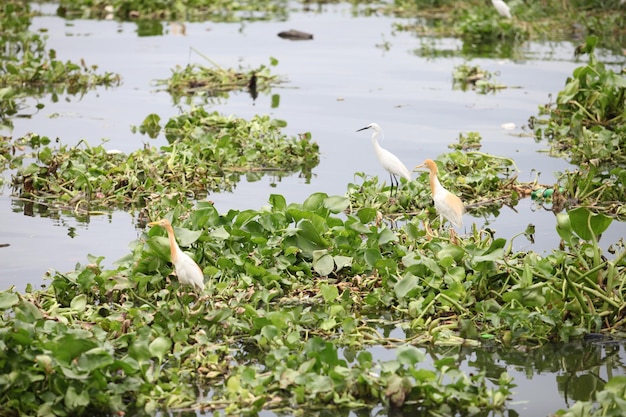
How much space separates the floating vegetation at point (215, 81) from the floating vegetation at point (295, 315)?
5437 millimetres

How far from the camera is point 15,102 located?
33.6ft

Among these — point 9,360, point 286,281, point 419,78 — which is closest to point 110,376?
point 9,360

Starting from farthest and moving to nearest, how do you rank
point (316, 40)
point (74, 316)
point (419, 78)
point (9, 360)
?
1. point (316, 40)
2. point (419, 78)
3. point (74, 316)
4. point (9, 360)

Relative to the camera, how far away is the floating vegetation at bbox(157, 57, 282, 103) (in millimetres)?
11148

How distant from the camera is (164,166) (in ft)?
24.2

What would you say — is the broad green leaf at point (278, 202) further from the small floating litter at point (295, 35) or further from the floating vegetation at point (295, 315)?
the small floating litter at point (295, 35)

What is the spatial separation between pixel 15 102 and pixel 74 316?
5.98m

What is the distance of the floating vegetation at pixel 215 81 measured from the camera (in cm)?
1115

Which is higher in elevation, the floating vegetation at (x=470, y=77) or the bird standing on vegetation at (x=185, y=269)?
the floating vegetation at (x=470, y=77)

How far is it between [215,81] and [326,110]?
1668 mm

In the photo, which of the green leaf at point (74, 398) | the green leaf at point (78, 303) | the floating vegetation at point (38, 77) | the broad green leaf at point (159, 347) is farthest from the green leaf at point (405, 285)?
the floating vegetation at point (38, 77)

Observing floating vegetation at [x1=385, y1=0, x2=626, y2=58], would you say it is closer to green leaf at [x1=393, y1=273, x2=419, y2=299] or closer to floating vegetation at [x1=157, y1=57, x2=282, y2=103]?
floating vegetation at [x1=157, y1=57, x2=282, y2=103]

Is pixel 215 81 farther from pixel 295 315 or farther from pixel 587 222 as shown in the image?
pixel 587 222

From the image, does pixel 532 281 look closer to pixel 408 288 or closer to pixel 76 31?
pixel 408 288
